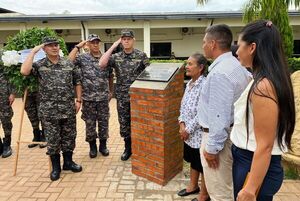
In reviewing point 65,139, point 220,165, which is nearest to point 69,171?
point 65,139

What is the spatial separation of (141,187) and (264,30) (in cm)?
246

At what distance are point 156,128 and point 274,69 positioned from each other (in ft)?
6.43

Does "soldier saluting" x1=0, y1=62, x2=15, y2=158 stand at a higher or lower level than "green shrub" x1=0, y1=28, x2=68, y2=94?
lower

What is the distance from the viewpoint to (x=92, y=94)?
4.05m

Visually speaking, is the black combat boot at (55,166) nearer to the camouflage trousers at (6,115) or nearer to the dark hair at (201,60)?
the camouflage trousers at (6,115)

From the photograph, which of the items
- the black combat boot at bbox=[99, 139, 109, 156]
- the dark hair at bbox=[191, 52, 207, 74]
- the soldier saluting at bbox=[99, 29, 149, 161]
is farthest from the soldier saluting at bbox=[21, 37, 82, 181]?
the dark hair at bbox=[191, 52, 207, 74]

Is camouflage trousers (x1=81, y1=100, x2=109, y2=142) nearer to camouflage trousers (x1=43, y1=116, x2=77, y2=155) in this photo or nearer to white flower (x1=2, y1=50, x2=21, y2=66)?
camouflage trousers (x1=43, y1=116, x2=77, y2=155)

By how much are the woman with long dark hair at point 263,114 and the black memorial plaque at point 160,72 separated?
171cm

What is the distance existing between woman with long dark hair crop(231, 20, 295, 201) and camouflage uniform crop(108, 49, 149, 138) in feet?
8.31

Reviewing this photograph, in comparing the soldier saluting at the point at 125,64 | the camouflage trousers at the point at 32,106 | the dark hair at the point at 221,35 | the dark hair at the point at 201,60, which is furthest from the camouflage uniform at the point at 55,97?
the dark hair at the point at 221,35

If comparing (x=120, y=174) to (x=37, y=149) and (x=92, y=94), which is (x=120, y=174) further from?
Answer: (x=37, y=149)

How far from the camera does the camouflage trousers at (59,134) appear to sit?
3.53 metres

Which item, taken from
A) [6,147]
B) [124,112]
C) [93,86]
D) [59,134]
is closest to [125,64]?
[93,86]

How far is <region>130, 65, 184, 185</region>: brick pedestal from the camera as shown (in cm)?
317
